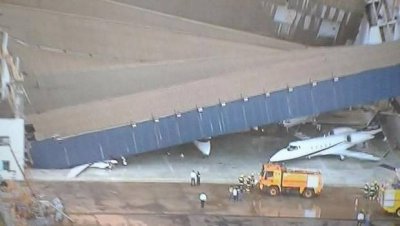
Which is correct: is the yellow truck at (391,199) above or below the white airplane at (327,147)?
below

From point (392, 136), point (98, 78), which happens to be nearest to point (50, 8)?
point (98, 78)

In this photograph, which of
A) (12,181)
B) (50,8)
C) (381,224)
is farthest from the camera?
(50,8)

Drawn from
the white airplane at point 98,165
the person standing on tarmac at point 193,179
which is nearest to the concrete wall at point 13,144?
the white airplane at point 98,165

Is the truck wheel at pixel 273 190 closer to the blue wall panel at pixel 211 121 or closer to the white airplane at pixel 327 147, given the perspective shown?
the white airplane at pixel 327 147

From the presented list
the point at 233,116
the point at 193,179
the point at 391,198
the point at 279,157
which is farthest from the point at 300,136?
the point at 391,198

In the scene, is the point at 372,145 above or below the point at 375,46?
below

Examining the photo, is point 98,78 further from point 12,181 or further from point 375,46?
point 375,46

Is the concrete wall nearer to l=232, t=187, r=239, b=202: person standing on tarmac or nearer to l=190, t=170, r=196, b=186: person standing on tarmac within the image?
l=190, t=170, r=196, b=186: person standing on tarmac
